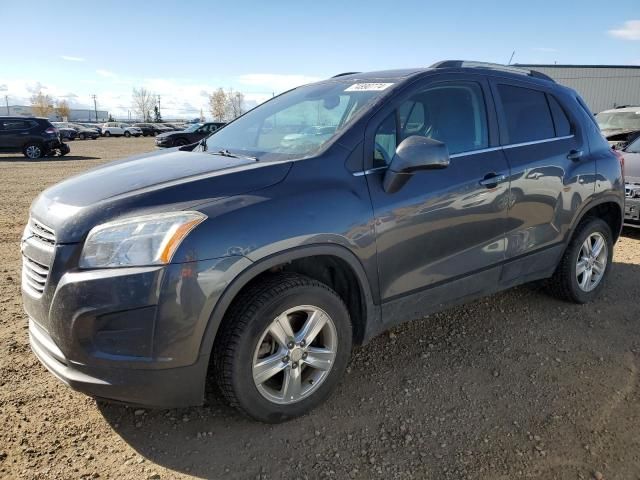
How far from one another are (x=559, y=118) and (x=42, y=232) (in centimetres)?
367

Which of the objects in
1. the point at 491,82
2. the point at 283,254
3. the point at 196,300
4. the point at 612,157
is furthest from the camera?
the point at 612,157

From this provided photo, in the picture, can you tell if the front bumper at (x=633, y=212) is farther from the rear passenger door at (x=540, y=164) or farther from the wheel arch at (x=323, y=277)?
the wheel arch at (x=323, y=277)

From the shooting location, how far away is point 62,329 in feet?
7.45

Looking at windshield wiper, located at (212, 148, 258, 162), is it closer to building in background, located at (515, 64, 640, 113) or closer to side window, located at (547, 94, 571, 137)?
side window, located at (547, 94, 571, 137)

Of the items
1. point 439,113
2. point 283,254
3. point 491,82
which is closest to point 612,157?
point 491,82

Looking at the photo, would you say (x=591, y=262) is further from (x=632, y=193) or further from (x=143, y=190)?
(x=143, y=190)

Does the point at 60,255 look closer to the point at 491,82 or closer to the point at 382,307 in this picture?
the point at 382,307

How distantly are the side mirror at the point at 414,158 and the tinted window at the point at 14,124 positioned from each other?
815 inches

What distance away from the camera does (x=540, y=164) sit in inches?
143

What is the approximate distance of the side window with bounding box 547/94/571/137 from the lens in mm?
3965

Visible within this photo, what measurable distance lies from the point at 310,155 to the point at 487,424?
172cm

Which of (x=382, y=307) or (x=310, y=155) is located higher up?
(x=310, y=155)

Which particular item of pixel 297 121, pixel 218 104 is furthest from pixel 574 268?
pixel 218 104

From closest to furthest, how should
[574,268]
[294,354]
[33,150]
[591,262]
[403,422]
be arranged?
[294,354] < [403,422] < [574,268] < [591,262] < [33,150]
